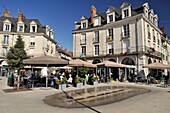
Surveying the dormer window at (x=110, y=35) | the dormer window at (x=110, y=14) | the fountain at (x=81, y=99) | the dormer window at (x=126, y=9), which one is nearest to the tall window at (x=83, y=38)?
the dormer window at (x=110, y=35)

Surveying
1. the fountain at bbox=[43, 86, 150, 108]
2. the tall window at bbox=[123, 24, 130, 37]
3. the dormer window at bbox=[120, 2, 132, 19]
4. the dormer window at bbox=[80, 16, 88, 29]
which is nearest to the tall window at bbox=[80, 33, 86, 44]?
the dormer window at bbox=[80, 16, 88, 29]

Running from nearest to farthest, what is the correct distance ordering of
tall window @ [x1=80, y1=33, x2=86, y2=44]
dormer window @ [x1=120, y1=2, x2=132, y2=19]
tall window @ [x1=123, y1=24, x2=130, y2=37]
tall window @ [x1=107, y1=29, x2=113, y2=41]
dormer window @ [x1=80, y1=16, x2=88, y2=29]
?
dormer window @ [x1=120, y1=2, x2=132, y2=19] < tall window @ [x1=123, y1=24, x2=130, y2=37] < tall window @ [x1=107, y1=29, x2=113, y2=41] < tall window @ [x1=80, y1=33, x2=86, y2=44] < dormer window @ [x1=80, y1=16, x2=88, y2=29]

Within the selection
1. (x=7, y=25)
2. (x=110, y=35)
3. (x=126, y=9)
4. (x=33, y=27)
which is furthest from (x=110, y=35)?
(x=7, y=25)

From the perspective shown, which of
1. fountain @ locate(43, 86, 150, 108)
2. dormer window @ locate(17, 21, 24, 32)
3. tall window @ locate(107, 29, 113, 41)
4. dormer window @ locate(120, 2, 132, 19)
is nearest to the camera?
fountain @ locate(43, 86, 150, 108)

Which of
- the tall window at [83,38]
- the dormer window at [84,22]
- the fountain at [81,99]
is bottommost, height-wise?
the fountain at [81,99]

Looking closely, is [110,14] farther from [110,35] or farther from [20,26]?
[20,26]

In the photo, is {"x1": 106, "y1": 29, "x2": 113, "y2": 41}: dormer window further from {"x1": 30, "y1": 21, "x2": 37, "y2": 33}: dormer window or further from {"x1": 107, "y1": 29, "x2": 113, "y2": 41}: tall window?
{"x1": 30, "y1": 21, "x2": 37, "y2": 33}: dormer window

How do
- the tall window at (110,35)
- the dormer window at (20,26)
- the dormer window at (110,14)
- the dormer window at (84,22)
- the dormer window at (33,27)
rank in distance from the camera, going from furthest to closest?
the dormer window at (33,27)
the dormer window at (20,26)
the dormer window at (84,22)
the dormer window at (110,14)
the tall window at (110,35)

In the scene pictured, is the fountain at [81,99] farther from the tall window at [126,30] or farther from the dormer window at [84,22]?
the dormer window at [84,22]

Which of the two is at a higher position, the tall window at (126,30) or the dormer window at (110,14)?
the dormer window at (110,14)

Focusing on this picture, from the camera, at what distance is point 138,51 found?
2253 cm

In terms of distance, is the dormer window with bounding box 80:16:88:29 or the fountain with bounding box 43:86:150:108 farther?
the dormer window with bounding box 80:16:88:29

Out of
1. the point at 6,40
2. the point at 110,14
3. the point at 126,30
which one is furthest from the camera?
the point at 6,40

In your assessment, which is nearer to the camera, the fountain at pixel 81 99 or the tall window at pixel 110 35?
the fountain at pixel 81 99
